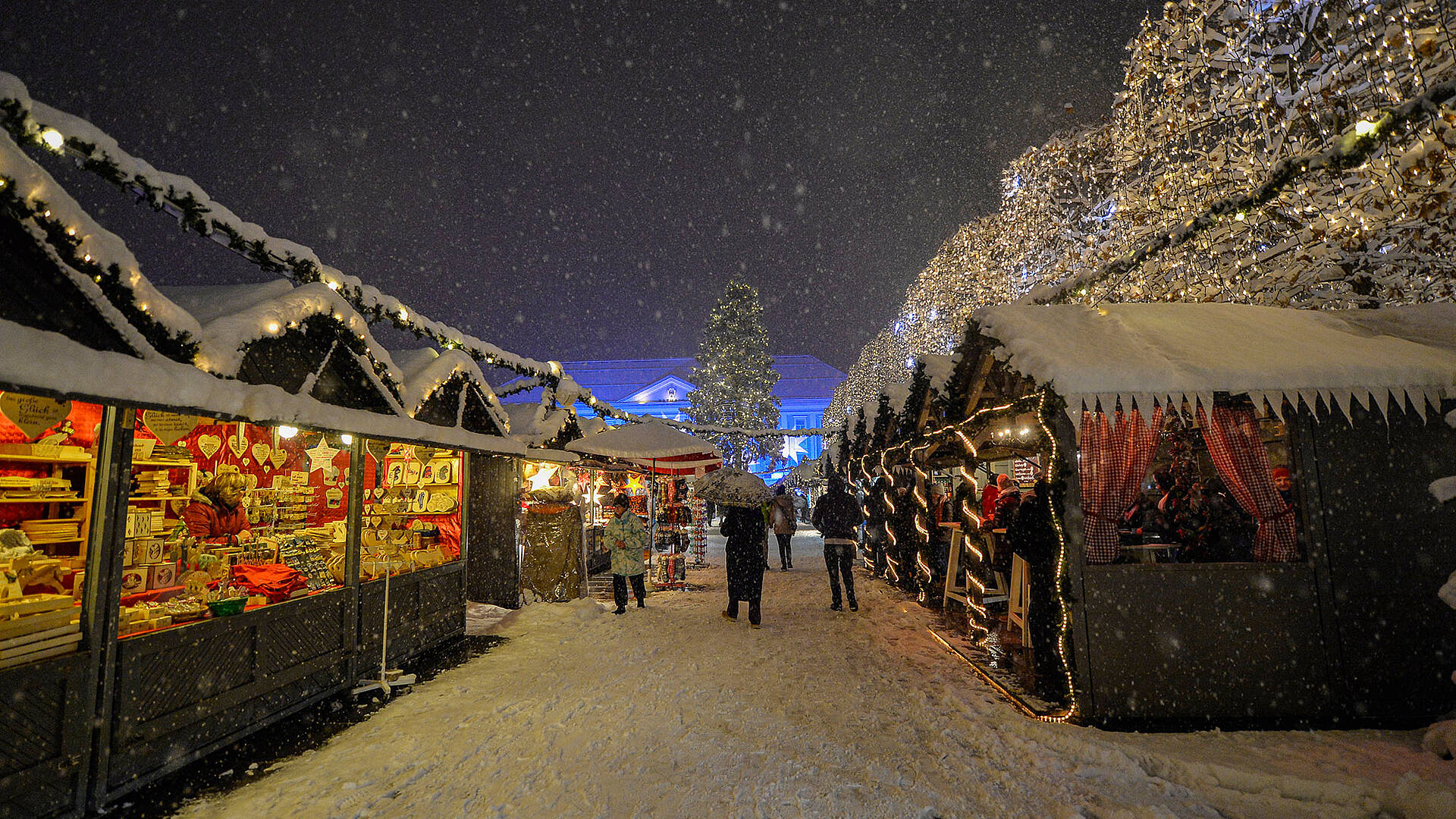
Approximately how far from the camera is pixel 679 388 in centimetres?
6425

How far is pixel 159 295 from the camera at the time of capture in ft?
12.0

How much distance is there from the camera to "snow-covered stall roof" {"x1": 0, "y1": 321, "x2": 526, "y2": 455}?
2854 mm

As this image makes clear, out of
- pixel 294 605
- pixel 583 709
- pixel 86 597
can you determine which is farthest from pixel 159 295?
pixel 583 709

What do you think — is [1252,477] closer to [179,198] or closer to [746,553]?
[746,553]

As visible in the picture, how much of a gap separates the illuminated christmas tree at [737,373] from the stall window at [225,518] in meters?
35.5

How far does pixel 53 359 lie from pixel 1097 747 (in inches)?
260

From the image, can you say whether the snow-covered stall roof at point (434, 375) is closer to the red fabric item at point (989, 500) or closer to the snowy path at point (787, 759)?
the snowy path at point (787, 759)

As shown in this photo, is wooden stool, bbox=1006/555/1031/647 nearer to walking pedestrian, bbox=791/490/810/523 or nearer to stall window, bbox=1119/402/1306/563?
stall window, bbox=1119/402/1306/563

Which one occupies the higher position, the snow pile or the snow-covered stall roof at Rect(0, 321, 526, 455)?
the snow-covered stall roof at Rect(0, 321, 526, 455)

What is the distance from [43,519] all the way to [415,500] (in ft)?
12.3

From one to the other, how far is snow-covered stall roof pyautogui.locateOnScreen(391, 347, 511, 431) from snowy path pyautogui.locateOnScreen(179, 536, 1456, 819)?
3036 mm

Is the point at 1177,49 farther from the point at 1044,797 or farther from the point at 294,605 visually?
the point at 294,605

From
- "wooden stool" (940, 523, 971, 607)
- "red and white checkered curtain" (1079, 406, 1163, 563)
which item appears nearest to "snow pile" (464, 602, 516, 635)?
"wooden stool" (940, 523, 971, 607)

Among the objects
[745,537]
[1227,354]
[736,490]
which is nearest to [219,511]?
[736,490]
